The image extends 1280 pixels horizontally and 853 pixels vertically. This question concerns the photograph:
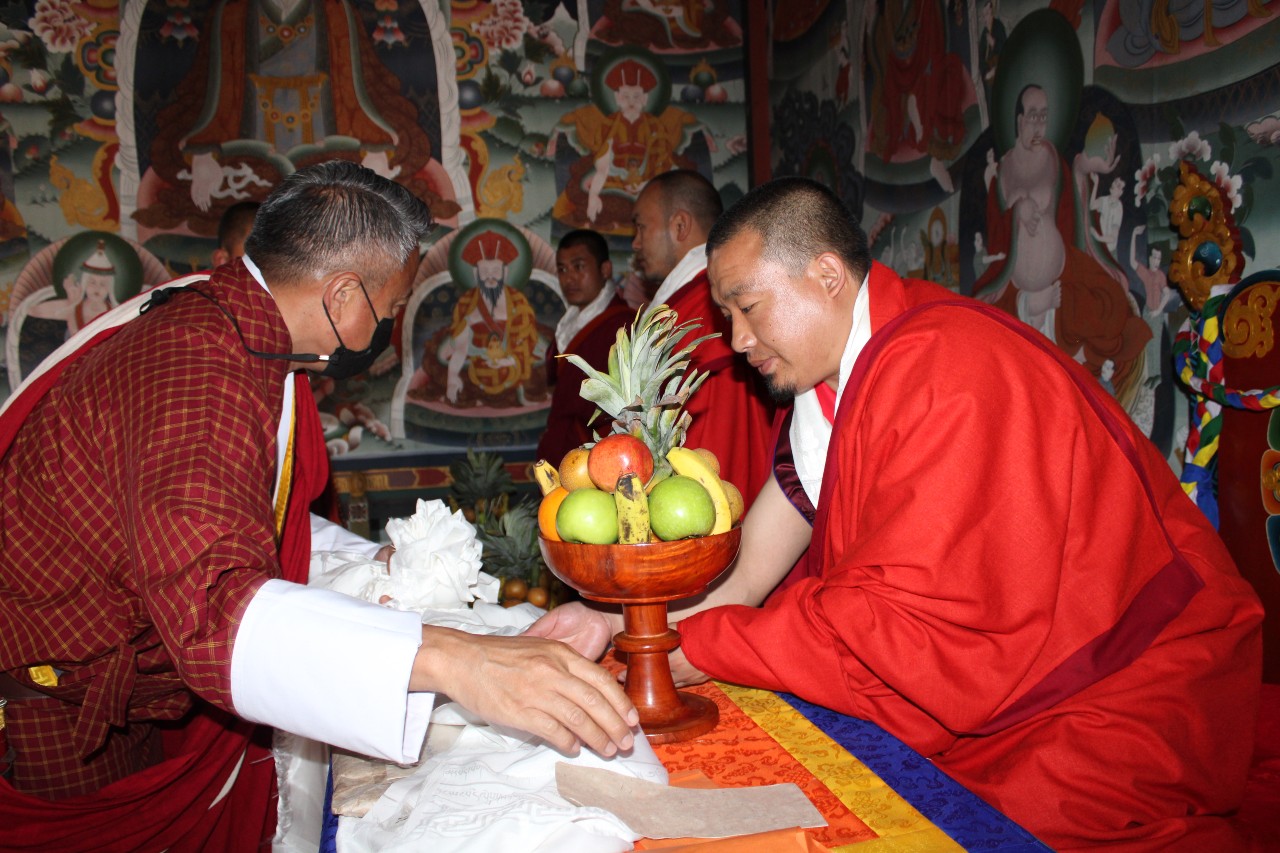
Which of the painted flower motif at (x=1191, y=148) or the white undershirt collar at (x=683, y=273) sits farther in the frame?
the white undershirt collar at (x=683, y=273)

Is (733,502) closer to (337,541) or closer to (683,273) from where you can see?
(337,541)

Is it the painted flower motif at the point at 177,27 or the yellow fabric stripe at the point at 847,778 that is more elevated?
the painted flower motif at the point at 177,27

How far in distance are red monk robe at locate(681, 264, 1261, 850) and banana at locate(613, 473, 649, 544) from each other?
0.96 ft

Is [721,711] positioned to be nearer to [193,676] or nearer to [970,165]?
[193,676]

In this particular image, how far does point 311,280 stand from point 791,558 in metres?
1.13

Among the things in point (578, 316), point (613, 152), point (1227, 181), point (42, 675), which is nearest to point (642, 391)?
point (42, 675)

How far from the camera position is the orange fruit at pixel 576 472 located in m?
1.43

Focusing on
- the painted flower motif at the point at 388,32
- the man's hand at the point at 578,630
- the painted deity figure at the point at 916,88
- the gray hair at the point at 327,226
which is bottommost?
the man's hand at the point at 578,630

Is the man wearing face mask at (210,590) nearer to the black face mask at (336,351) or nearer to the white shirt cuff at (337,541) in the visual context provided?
the black face mask at (336,351)

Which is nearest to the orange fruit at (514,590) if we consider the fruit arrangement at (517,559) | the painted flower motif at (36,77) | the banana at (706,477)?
the fruit arrangement at (517,559)

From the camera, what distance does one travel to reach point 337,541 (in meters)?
2.41

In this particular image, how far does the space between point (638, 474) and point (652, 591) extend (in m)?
0.17

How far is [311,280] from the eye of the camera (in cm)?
176

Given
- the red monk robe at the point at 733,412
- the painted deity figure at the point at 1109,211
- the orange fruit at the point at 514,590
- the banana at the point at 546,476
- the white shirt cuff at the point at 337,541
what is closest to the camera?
the banana at the point at 546,476
